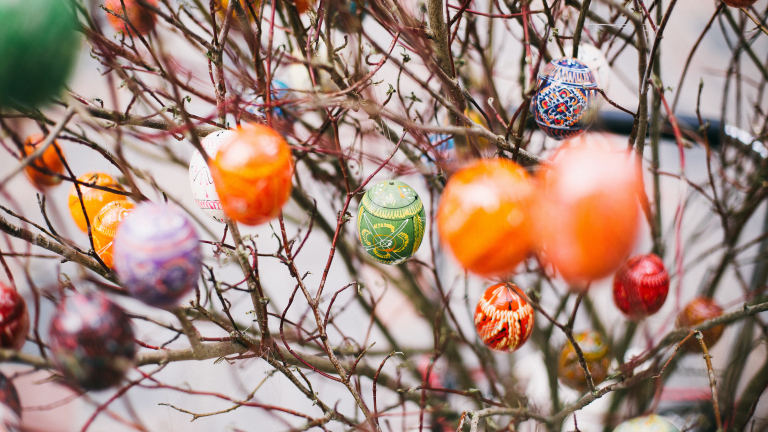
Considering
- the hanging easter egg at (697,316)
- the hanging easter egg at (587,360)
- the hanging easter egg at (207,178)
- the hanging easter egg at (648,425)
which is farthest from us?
the hanging easter egg at (587,360)

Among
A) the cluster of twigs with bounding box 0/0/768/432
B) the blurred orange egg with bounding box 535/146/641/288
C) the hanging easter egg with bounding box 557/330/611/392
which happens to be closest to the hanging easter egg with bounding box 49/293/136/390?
the cluster of twigs with bounding box 0/0/768/432

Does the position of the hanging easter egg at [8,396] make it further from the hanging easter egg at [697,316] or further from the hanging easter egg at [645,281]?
the hanging easter egg at [697,316]

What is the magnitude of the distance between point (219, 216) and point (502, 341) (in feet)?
1.76

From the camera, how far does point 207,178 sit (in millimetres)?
664

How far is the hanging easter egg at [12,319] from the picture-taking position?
1.74 feet

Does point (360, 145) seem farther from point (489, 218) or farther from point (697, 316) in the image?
point (697, 316)

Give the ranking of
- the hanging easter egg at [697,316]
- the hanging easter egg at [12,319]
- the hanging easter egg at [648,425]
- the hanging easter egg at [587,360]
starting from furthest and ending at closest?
the hanging easter egg at [587,360]
the hanging easter egg at [697,316]
the hanging easter egg at [648,425]
the hanging easter egg at [12,319]

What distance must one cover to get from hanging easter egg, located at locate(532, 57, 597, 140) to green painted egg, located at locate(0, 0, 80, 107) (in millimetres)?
690

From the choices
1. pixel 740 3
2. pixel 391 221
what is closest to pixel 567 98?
pixel 740 3

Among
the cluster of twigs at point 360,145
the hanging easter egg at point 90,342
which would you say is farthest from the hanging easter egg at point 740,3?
the hanging easter egg at point 90,342

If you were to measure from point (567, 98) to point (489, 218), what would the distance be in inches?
16.5

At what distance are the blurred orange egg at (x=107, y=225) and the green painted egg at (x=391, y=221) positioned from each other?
38cm

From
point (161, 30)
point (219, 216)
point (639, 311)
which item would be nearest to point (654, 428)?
point (639, 311)

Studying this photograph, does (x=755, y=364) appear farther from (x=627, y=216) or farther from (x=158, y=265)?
(x=158, y=265)
